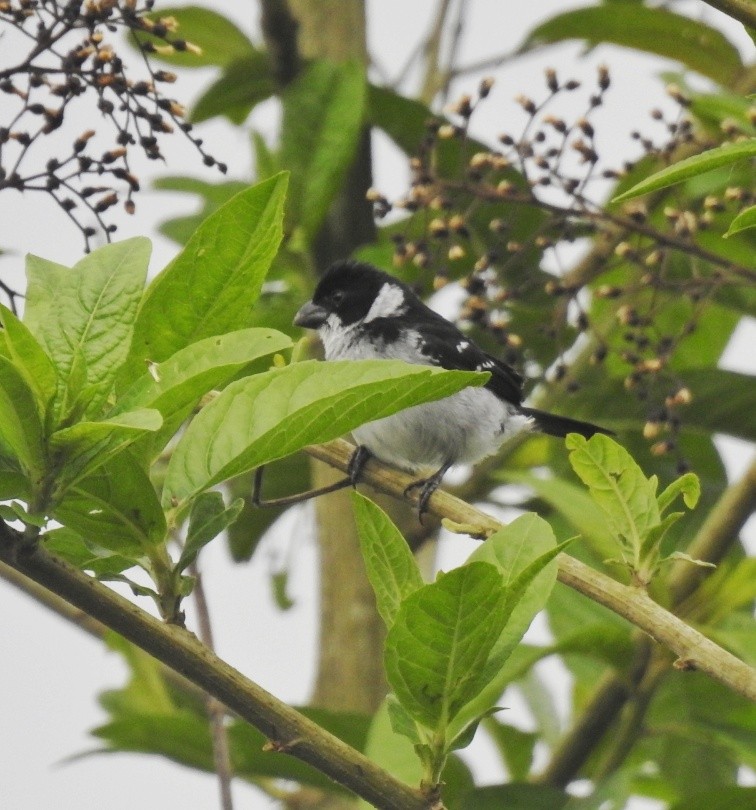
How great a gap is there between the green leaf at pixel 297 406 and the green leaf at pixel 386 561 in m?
0.26

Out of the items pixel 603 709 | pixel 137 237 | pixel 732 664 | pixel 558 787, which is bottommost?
pixel 558 787

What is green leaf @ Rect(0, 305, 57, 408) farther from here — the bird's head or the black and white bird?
the black and white bird

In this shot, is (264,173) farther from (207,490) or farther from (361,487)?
(207,490)

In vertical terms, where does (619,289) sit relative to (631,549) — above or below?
above

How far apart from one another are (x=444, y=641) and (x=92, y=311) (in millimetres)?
567

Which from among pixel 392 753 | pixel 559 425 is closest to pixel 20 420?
pixel 392 753

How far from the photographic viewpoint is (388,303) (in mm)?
5164

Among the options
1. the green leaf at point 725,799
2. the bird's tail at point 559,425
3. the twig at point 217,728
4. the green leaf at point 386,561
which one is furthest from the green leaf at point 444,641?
the bird's tail at point 559,425

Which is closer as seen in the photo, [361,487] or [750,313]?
[750,313]

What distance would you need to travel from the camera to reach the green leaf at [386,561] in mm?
1733

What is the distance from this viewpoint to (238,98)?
468cm

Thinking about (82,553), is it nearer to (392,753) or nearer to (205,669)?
(205,669)

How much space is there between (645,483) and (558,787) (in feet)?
5.71

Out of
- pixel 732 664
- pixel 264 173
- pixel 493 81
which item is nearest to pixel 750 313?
pixel 493 81
